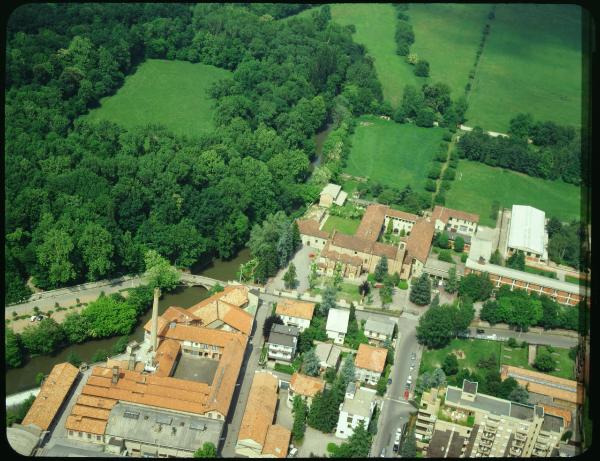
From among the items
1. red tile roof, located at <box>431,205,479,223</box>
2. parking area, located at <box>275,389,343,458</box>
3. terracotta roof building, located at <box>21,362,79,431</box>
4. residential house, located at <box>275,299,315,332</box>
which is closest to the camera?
terracotta roof building, located at <box>21,362,79,431</box>

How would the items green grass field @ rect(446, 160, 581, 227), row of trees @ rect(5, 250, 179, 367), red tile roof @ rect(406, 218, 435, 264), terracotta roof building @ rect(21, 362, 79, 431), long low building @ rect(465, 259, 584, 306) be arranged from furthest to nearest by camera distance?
green grass field @ rect(446, 160, 581, 227)
red tile roof @ rect(406, 218, 435, 264)
long low building @ rect(465, 259, 584, 306)
row of trees @ rect(5, 250, 179, 367)
terracotta roof building @ rect(21, 362, 79, 431)

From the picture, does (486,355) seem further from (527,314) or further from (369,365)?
(369,365)

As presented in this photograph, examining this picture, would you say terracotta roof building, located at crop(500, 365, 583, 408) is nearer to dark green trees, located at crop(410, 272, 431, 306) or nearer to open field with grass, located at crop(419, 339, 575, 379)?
open field with grass, located at crop(419, 339, 575, 379)

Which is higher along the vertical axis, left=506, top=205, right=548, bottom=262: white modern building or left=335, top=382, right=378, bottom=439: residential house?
left=335, top=382, right=378, bottom=439: residential house

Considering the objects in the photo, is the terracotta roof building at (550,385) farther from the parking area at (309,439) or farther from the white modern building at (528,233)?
the white modern building at (528,233)

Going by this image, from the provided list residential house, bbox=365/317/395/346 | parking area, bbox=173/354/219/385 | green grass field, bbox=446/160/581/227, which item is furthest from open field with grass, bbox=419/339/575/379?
green grass field, bbox=446/160/581/227

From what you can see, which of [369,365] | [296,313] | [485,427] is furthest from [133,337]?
[485,427]
